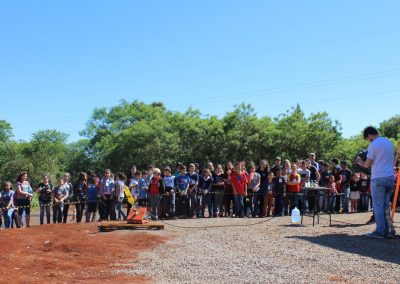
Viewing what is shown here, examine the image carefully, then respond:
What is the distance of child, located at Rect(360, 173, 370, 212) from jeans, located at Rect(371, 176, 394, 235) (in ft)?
27.0

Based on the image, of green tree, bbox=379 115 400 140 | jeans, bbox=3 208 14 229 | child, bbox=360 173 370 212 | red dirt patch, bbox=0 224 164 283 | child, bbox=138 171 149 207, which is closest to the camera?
red dirt patch, bbox=0 224 164 283

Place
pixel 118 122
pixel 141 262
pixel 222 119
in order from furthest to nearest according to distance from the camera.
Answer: pixel 118 122
pixel 222 119
pixel 141 262

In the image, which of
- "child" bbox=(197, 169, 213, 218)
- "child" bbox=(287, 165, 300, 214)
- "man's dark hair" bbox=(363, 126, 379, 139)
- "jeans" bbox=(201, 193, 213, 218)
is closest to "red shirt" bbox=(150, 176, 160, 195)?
"child" bbox=(197, 169, 213, 218)

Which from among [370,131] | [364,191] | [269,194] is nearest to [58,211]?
[269,194]

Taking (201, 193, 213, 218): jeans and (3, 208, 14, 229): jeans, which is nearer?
(3, 208, 14, 229): jeans

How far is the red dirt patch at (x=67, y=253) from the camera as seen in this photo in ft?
24.1

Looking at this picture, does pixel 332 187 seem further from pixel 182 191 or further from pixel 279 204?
pixel 182 191

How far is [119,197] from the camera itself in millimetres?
16828

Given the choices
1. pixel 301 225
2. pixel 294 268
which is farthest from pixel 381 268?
pixel 301 225

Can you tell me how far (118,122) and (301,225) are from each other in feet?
155

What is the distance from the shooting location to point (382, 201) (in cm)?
1012

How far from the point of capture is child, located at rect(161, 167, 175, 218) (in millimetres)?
16922

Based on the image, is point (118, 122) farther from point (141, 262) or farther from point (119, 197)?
point (141, 262)

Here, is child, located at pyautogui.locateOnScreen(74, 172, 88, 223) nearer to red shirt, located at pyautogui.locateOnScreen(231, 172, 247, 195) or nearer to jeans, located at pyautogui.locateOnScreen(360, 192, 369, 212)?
red shirt, located at pyautogui.locateOnScreen(231, 172, 247, 195)
